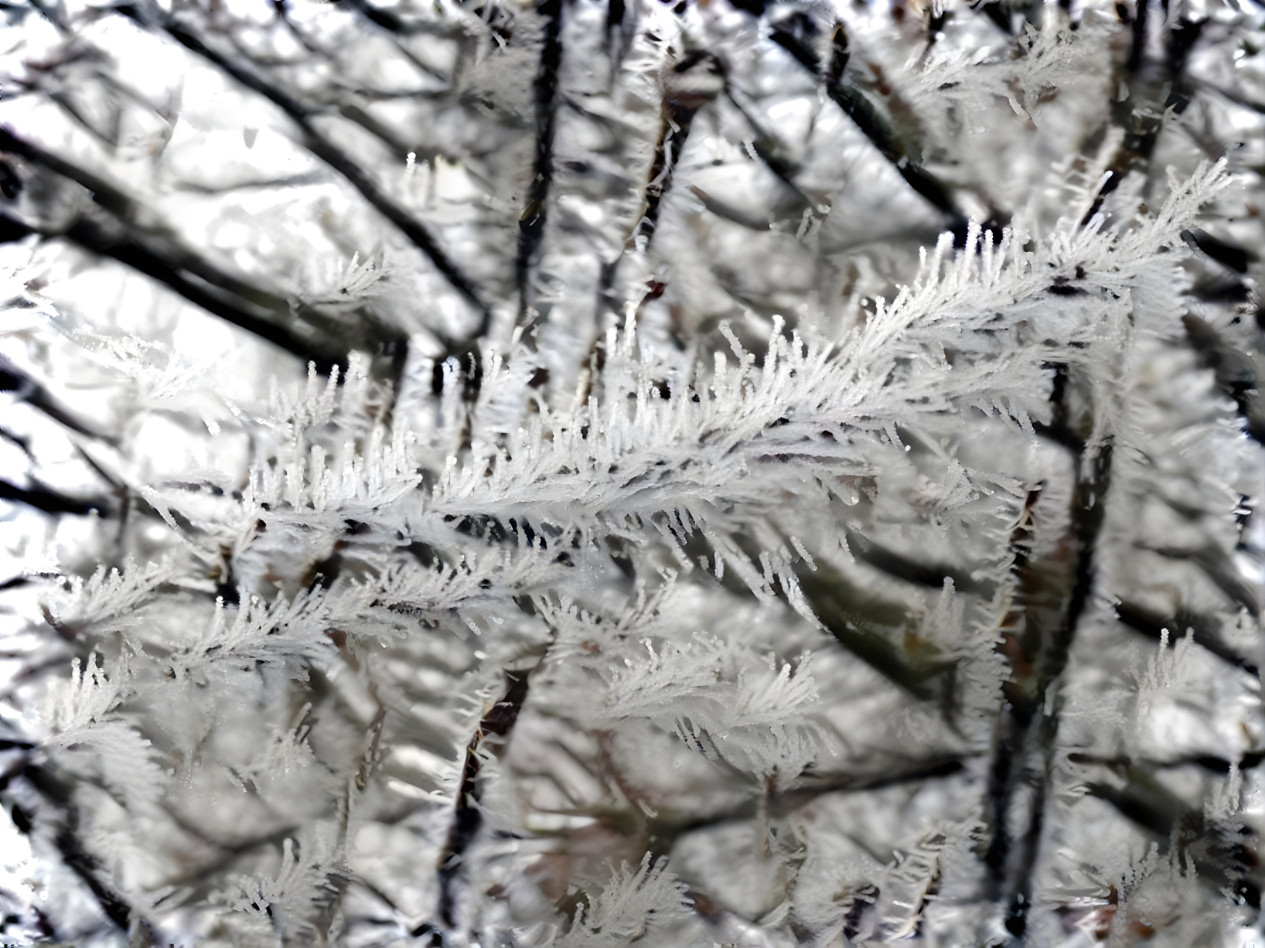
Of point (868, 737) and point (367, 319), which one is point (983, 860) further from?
point (367, 319)

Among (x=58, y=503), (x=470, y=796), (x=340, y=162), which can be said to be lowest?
(x=470, y=796)

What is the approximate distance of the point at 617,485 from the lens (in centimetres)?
59

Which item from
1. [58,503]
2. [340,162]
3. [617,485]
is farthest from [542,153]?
[58,503]

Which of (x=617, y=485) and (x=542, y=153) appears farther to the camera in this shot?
(x=542, y=153)

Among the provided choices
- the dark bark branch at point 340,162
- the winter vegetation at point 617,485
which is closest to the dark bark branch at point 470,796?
the winter vegetation at point 617,485

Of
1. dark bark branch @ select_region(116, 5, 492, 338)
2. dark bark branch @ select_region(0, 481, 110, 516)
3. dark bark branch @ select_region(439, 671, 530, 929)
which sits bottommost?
dark bark branch @ select_region(439, 671, 530, 929)

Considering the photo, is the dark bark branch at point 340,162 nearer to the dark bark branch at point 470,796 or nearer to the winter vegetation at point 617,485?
the winter vegetation at point 617,485

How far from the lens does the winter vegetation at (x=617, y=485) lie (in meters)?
0.64

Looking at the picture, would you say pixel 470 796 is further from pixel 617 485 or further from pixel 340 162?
pixel 340 162

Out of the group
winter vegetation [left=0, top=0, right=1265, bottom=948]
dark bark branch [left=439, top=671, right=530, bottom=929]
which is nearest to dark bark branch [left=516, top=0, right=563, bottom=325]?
winter vegetation [left=0, top=0, right=1265, bottom=948]

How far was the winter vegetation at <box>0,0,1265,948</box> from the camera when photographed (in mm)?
643

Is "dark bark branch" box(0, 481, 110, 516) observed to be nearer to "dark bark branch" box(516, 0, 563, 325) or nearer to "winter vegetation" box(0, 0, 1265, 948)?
"winter vegetation" box(0, 0, 1265, 948)

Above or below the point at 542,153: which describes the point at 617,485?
below

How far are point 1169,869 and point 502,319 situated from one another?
2.32ft
